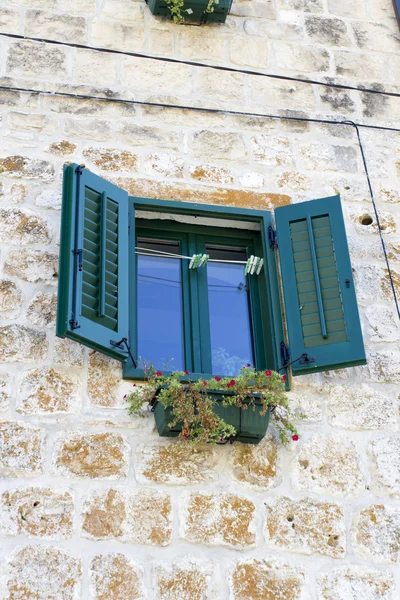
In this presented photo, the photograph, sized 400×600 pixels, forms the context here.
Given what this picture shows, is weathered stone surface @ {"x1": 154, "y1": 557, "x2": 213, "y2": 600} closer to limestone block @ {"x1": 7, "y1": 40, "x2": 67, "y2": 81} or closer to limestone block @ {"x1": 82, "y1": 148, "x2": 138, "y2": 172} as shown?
limestone block @ {"x1": 82, "y1": 148, "x2": 138, "y2": 172}

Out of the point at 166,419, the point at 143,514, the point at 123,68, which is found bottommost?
the point at 143,514

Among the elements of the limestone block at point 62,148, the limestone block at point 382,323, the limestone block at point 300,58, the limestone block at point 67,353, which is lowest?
the limestone block at point 67,353

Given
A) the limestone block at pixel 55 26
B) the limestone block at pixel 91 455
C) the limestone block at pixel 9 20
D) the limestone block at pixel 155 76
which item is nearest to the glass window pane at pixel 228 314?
the limestone block at pixel 91 455

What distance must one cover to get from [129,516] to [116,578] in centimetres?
33

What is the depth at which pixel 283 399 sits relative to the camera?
5008 mm

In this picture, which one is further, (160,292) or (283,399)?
(160,292)

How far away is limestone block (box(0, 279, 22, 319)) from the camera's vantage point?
5320 millimetres

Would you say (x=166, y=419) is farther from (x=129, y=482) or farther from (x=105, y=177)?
(x=105, y=177)

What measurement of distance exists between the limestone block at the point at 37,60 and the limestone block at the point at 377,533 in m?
3.42

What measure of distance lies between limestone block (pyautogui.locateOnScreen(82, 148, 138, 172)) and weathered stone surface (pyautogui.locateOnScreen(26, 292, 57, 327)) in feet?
3.42

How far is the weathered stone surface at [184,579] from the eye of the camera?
15.1 feet

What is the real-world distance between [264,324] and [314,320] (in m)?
0.40

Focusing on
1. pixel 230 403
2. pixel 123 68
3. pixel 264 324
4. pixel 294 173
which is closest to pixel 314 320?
pixel 264 324

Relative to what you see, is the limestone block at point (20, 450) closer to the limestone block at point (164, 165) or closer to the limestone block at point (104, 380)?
the limestone block at point (104, 380)
